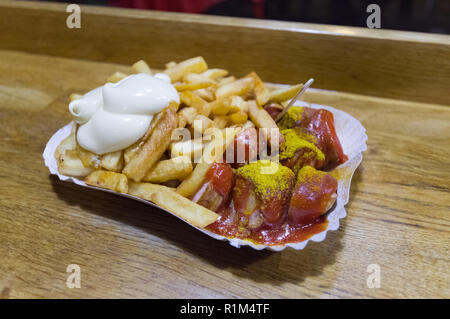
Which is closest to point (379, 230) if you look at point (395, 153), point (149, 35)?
point (395, 153)

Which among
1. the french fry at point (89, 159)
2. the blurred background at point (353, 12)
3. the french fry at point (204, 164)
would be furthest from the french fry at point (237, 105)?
the blurred background at point (353, 12)

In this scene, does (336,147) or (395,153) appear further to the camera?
(395,153)

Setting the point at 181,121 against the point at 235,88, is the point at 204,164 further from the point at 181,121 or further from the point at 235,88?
the point at 235,88

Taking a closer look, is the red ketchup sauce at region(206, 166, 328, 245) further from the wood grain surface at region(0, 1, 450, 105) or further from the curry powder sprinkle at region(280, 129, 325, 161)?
the wood grain surface at region(0, 1, 450, 105)

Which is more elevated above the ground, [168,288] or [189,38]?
[189,38]

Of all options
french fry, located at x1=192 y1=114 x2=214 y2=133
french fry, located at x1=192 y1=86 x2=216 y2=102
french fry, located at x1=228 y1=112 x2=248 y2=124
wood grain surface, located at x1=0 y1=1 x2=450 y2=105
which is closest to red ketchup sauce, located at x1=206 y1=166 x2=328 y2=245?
french fry, located at x1=192 y1=114 x2=214 y2=133

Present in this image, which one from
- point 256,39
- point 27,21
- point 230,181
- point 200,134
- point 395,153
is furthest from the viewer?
point 27,21

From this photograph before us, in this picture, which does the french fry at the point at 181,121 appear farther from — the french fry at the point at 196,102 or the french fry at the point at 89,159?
the french fry at the point at 89,159

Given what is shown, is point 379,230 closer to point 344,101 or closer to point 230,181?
point 230,181
